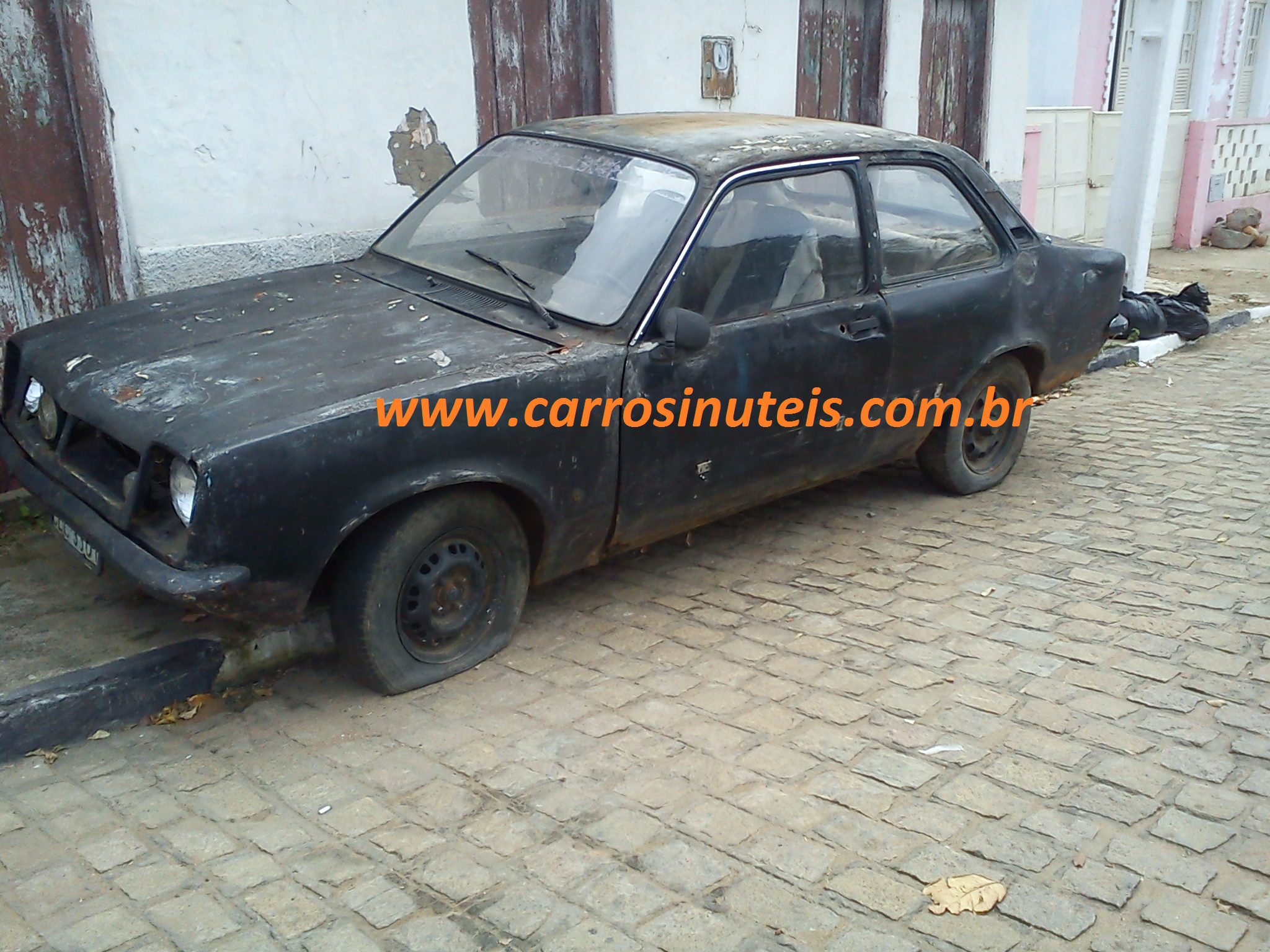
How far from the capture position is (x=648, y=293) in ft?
13.1

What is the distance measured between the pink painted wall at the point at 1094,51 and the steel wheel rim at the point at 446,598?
1349cm

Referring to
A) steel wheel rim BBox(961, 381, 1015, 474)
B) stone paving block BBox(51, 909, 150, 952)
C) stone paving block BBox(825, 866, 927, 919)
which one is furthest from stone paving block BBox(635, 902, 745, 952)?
steel wheel rim BBox(961, 381, 1015, 474)

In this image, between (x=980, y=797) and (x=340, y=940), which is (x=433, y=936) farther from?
(x=980, y=797)

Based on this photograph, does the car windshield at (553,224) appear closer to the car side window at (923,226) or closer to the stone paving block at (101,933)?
the car side window at (923,226)

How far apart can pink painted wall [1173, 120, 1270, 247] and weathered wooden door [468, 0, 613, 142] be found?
10.4 m

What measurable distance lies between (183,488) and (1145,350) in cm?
760

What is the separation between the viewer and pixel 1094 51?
14711 millimetres

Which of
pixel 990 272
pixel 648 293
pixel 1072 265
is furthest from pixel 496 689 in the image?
pixel 1072 265

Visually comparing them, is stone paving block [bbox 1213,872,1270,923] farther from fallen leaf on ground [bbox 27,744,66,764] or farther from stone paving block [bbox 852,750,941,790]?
fallen leaf on ground [bbox 27,744,66,764]

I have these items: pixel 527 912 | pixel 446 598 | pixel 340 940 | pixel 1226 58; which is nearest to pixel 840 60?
pixel 446 598

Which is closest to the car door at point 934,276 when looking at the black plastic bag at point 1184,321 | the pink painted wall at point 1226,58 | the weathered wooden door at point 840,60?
the weathered wooden door at point 840,60

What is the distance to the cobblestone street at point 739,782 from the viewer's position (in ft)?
9.16

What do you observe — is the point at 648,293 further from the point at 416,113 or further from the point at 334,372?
the point at 416,113

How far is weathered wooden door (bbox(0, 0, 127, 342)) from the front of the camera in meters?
4.89
